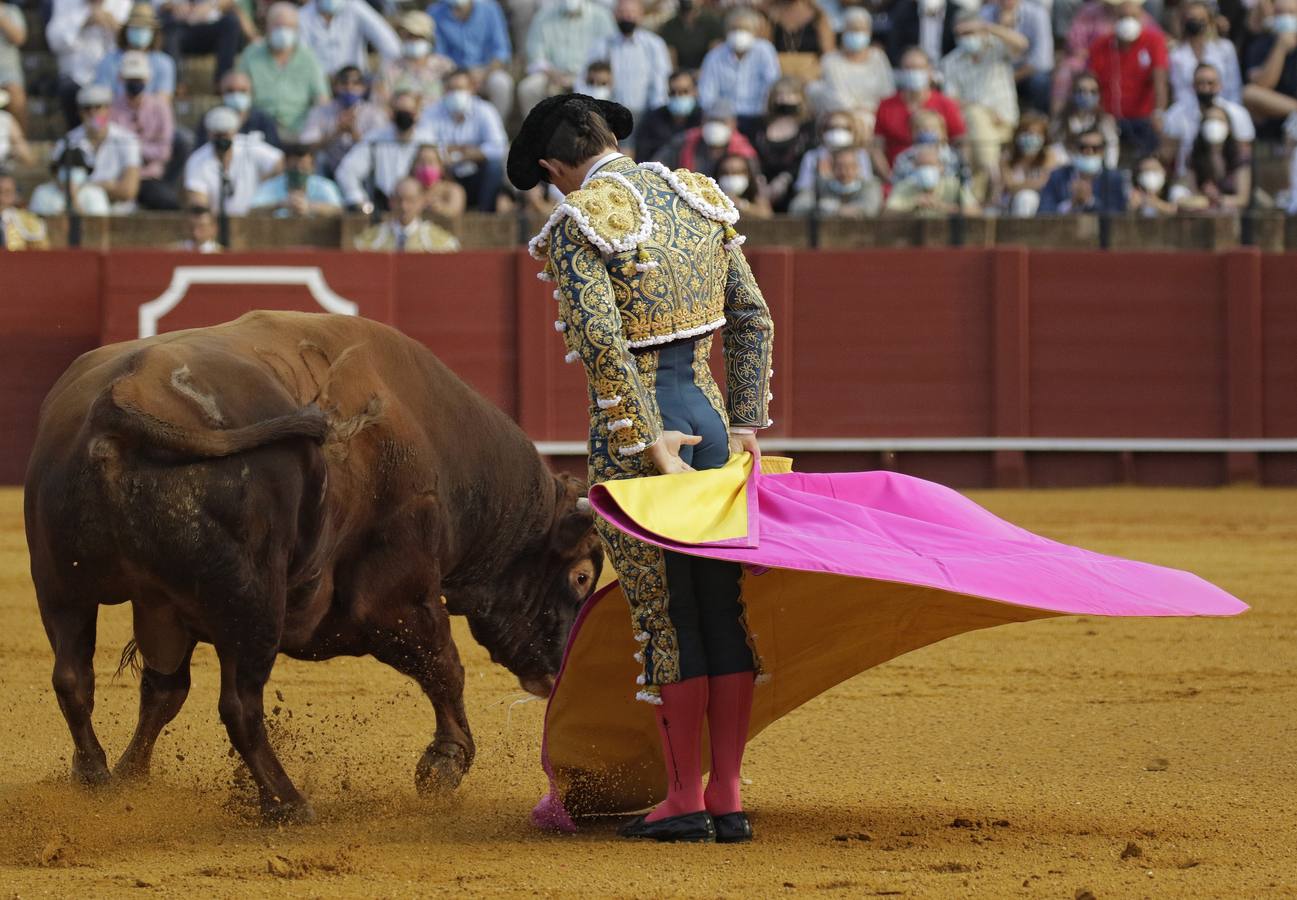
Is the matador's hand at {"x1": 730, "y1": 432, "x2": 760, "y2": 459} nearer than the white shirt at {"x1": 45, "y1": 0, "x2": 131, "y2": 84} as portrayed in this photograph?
Yes

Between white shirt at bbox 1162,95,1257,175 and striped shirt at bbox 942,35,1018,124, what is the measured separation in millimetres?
909

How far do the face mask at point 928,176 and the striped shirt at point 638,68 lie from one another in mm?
1578

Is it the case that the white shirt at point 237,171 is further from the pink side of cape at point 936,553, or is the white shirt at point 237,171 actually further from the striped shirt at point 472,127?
the pink side of cape at point 936,553

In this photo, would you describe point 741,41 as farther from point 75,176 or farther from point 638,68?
point 75,176

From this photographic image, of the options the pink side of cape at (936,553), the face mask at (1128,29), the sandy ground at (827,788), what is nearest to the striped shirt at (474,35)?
the face mask at (1128,29)

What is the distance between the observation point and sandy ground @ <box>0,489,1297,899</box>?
3.13m

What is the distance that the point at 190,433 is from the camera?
319cm

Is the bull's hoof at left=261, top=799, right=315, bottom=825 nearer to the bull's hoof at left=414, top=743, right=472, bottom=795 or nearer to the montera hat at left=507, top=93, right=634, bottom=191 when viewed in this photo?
the bull's hoof at left=414, top=743, right=472, bottom=795

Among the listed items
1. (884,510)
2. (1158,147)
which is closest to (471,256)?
(1158,147)

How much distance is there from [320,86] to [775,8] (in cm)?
285

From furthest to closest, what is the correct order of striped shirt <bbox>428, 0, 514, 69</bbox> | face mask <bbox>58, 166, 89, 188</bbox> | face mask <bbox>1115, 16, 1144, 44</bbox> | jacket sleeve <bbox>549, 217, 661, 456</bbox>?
striped shirt <bbox>428, 0, 514, 69</bbox>, face mask <bbox>1115, 16, 1144, 44</bbox>, face mask <bbox>58, 166, 89, 188</bbox>, jacket sleeve <bbox>549, 217, 661, 456</bbox>

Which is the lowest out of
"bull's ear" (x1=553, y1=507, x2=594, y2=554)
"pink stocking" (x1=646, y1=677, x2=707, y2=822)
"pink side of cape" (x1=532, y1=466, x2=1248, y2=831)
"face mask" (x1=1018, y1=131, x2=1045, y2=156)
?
"pink stocking" (x1=646, y1=677, x2=707, y2=822)

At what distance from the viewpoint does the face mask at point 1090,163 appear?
10562 mm

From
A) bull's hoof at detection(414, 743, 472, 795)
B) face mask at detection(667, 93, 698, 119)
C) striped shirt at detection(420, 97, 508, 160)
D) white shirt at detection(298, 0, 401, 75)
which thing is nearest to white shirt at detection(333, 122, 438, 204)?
striped shirt at detection(420, 97, 508, 160)
